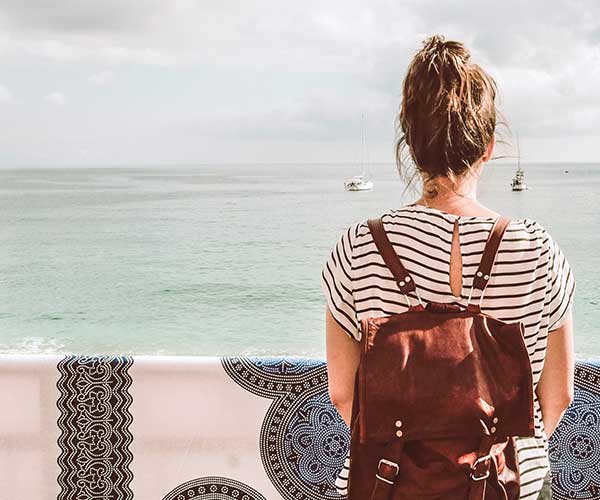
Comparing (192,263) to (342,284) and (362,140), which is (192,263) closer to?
(362,140)

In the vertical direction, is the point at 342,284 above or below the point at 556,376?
above

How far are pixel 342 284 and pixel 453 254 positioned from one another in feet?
0.51

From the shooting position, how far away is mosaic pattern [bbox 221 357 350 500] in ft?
6.18

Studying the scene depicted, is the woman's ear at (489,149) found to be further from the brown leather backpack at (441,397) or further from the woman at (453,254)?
the brown leather backpack at (441,397)

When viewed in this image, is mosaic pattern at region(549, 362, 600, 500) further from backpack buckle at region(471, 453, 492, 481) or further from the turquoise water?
the turquoise water

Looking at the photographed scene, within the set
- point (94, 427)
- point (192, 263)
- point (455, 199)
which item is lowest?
point (94, 427)

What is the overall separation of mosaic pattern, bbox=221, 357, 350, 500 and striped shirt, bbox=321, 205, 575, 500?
0.82m

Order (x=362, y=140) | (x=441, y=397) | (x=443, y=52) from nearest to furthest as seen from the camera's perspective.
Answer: (x=441, y=397)
(x=443, y=52)
(x=362, y=140)

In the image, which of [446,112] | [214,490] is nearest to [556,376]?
[446,112]

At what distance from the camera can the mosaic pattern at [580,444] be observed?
71.6 inches

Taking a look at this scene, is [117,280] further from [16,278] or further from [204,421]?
[204,421]

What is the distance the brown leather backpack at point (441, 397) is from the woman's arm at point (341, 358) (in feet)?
0.28

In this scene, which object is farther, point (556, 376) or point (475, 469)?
point (556, 376)

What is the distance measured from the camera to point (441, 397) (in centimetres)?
101
